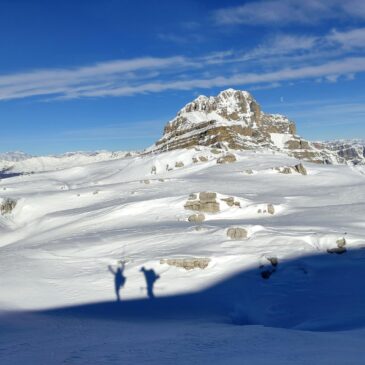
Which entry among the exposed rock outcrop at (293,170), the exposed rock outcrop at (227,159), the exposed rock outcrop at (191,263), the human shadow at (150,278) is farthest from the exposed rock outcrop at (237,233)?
the exposed rock outcrop at (227,159)

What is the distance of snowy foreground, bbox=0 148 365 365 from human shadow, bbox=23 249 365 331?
0.06 m

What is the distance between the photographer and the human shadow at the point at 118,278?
88.2 ft

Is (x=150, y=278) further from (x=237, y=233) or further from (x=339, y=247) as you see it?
(x=339, y=247)

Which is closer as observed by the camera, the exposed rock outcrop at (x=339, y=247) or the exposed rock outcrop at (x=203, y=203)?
the exposed rock outcrop at (x=339, y=247)

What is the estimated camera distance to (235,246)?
30719 mm

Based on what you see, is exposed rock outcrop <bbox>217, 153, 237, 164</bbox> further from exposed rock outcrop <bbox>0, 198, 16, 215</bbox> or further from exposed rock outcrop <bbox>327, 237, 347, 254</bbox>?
exposed rock outcrop <bbox>327, 237, 347, 254</bbox>

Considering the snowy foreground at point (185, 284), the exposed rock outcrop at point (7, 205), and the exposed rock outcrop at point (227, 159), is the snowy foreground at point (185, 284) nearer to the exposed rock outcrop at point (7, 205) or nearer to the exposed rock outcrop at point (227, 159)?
the exposed rock outcrop at point (7, 205)

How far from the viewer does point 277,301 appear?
24359 millimetres

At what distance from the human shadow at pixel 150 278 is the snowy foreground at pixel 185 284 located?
1.01 feet

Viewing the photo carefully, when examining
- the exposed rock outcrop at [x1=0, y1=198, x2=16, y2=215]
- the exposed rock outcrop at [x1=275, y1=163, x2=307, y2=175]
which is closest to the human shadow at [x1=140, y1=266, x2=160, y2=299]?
the exposed rock outcrop at [x1=0, y1=198, x2=16, y2=215]

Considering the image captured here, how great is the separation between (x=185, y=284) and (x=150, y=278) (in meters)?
2.26

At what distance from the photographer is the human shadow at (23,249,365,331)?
72.2 feet

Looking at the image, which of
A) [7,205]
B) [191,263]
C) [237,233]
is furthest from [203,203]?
[7,205]

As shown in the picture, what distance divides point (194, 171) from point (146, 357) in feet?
200
